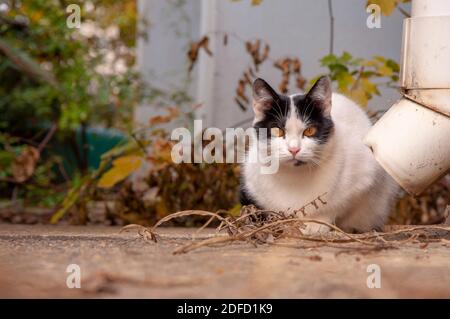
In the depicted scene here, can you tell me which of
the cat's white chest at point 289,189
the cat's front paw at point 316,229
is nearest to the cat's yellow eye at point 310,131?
the cat's white chest at point 289,189

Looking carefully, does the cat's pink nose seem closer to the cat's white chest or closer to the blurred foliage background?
the cat's white chest

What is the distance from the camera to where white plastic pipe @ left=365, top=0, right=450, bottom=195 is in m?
1.79

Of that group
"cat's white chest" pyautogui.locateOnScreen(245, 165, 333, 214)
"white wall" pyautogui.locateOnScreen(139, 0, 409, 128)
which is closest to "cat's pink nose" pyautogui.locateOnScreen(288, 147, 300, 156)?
"cat's white chest" pyautogui.locateOnScreen(245, 165, 333, 214)

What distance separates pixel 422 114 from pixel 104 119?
16.5 ft

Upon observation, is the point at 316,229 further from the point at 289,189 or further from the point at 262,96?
the point at 262,96

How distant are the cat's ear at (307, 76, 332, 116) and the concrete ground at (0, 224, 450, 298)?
590 millimetres

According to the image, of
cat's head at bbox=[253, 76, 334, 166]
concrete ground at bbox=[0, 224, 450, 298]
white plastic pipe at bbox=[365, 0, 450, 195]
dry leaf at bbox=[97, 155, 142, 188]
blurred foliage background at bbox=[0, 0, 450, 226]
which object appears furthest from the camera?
blurred foliage background at bbox=[0, 0, 450, 226]

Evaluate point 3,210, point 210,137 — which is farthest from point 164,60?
point 210,137

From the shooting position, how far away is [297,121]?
195 cm

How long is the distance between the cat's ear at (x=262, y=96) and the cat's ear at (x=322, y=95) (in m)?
0.11

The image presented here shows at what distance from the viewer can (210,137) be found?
9.17 ft

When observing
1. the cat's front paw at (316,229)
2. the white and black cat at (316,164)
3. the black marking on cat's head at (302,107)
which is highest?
the black marking on cat's head at (302,107)

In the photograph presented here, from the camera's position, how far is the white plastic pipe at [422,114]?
1785 millimetres

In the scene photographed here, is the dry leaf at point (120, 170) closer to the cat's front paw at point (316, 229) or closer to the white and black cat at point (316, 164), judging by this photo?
the white and black cat at point (316, 164)
